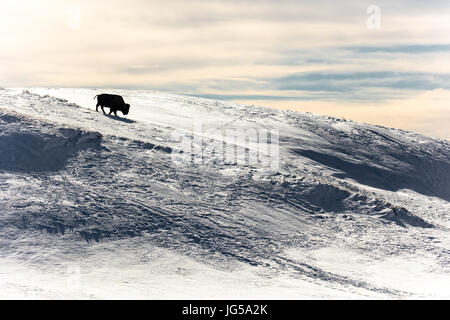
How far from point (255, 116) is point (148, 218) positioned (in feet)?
69.2

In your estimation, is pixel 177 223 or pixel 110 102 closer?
pixel 177 223

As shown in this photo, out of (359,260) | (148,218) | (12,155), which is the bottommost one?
(359,260)

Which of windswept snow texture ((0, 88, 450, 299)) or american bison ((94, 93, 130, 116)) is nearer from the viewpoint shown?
windswept snow texture ((0, 88, 450, 299))

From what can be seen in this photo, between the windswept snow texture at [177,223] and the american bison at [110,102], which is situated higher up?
the american bison at [110,102]

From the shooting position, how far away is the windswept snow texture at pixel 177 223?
14.4 meters

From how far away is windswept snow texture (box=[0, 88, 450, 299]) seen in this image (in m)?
14.4

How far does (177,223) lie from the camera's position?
17.8 m

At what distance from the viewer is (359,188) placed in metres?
26.5

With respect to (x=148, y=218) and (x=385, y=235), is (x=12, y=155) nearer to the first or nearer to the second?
(x=148, y=218)

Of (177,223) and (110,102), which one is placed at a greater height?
(110,102)

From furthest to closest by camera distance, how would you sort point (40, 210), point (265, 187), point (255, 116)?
point (255, 116) < point (265, 187) < point (40, 210)

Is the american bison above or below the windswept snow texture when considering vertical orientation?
above

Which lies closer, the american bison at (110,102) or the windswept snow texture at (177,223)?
the windswept snow texture at (177,223)
